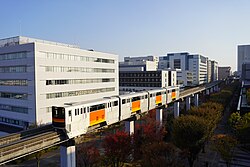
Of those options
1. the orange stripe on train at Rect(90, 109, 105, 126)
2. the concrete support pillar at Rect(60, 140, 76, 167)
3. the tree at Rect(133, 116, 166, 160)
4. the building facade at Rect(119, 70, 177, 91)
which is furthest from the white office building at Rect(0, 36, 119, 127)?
the building facade at Rect(119, 70, 177, 91)

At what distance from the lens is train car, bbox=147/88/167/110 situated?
39.2m

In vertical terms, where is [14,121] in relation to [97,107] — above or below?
below

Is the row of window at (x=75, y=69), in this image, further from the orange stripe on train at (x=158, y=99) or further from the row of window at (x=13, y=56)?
the orange stripe on train at (x=158, y=99)

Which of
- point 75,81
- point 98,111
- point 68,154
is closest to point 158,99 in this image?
point 75,81

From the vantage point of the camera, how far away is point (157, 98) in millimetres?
42031

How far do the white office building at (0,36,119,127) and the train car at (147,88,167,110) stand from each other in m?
17.0

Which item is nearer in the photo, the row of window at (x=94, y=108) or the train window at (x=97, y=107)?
the row of window at (x=94, y=108)

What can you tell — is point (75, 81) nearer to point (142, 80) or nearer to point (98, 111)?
point (98, 111)

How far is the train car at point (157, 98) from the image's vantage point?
3925cm

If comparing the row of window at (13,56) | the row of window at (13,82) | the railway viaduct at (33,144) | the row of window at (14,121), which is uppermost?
the row of window at (13,56)

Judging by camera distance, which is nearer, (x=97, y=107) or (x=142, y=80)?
(x=97, y=107)

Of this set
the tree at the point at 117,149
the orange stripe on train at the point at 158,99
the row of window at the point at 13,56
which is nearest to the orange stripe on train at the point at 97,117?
the tree at the point at 117,149

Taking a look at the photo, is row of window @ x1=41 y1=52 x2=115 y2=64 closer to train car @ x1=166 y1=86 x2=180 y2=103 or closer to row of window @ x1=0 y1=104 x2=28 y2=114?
row of window @ x1=0 y1=104 x2=28 y2=114

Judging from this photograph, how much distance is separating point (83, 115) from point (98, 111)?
2782 mm
